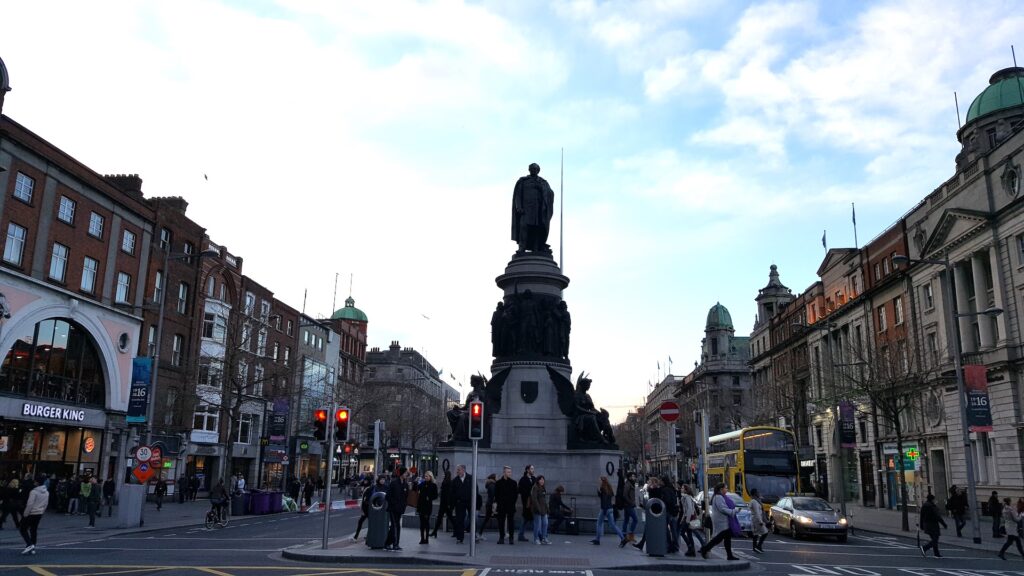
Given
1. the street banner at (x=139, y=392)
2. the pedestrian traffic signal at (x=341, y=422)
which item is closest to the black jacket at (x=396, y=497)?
the pedestrian traffic signal at (x=341, y=422)

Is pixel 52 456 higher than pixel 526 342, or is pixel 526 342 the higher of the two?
pixel 526 342

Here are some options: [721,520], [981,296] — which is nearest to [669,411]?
[721,520]

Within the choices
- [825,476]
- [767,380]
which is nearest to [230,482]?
[825,476]

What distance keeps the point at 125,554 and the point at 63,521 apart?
15.5m

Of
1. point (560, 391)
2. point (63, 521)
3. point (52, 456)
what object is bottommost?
point (63, 521)

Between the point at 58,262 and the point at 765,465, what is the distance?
36.4 meters

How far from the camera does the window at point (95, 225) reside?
1638 inches

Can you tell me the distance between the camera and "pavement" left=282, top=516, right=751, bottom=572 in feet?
54.1

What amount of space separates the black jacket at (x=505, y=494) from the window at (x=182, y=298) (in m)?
38.8

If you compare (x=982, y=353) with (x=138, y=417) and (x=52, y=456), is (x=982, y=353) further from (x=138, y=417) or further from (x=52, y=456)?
(x=52, y=456)

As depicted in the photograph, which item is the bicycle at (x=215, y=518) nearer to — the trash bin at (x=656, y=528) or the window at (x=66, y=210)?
the trash bin at (x=656, y=528)

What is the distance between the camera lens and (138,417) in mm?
32438

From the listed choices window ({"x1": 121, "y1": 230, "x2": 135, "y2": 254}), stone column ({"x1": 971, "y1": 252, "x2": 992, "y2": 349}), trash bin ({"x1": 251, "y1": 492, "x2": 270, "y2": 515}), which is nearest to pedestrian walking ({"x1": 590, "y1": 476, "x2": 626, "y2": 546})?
trash bin ({"x1": 251, "y1": 492, "x2": 270, "y2": 515})

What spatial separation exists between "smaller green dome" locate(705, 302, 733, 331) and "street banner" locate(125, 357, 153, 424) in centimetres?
10741
